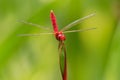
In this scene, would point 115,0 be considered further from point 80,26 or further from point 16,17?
point 16,17

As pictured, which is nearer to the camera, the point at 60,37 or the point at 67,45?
the point at 60,37

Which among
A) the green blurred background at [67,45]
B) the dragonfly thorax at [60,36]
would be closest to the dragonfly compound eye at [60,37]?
the dragonfly thorax at [60,36]

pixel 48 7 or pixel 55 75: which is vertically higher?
Result: pixel 48 7

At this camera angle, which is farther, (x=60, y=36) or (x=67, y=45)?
(x=67, y=45)

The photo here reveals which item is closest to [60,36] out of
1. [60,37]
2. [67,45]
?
[60,37]

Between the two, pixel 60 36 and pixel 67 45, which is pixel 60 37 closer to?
pixel 60 36

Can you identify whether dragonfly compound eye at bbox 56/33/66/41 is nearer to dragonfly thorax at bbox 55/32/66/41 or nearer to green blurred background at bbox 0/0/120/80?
dragonfly thorax at bbox 55/32/66/41

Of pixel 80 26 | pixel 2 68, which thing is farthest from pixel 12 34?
pixel 80 26

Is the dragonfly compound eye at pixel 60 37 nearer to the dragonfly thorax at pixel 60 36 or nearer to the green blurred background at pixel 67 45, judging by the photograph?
the dragonfly thorax at pixel 60 36
